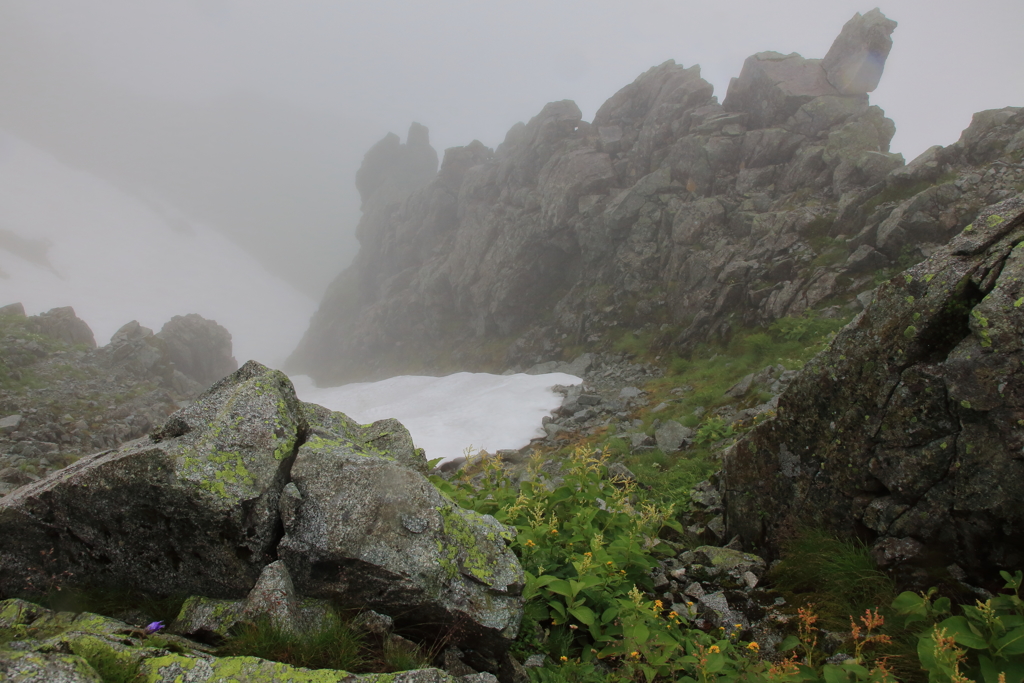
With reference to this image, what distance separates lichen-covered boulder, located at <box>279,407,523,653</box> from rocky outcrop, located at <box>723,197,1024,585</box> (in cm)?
451

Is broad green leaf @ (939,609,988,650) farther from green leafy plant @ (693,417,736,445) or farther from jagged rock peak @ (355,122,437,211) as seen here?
jagged rock peak @ (355,122,437,211)

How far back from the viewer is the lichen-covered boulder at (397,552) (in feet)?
13.3

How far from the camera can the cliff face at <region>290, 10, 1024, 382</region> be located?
2178 cm

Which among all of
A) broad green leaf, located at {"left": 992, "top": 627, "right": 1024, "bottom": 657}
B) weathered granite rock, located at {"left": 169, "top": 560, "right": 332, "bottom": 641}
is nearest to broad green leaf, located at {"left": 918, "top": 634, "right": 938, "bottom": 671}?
broad green leaf, located at {"left": 992, "top": 627, "right": 1024, "bottom": 657}

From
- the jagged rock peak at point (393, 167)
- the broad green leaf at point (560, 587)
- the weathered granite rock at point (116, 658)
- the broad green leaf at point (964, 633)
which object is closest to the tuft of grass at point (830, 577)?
Result: the broad green leaf at point (964, 633)

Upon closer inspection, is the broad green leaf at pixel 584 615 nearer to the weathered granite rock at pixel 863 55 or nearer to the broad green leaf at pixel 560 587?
the broad green leaf at pixel 560 587

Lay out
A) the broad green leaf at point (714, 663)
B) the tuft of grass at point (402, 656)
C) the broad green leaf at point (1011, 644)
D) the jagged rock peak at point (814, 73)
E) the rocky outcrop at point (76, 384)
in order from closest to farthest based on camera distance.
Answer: the broad green leaf at point (1011, 644) < the tuft of grass at point (402, 656) < the broad green leaf at point (714, 663) < the rocky outcrop at point (76, 384) < the jagged rock peak at point (814, 73)

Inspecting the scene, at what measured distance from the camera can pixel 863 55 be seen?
35.6m

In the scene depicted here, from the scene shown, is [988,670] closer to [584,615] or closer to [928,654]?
[928,654]

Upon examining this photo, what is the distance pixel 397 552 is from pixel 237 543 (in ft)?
4.79

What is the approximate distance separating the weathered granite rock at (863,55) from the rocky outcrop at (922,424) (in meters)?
40.8

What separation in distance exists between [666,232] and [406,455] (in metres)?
34.3

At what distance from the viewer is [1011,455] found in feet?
15.0

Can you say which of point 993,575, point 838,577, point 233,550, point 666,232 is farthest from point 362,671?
point 666,232
